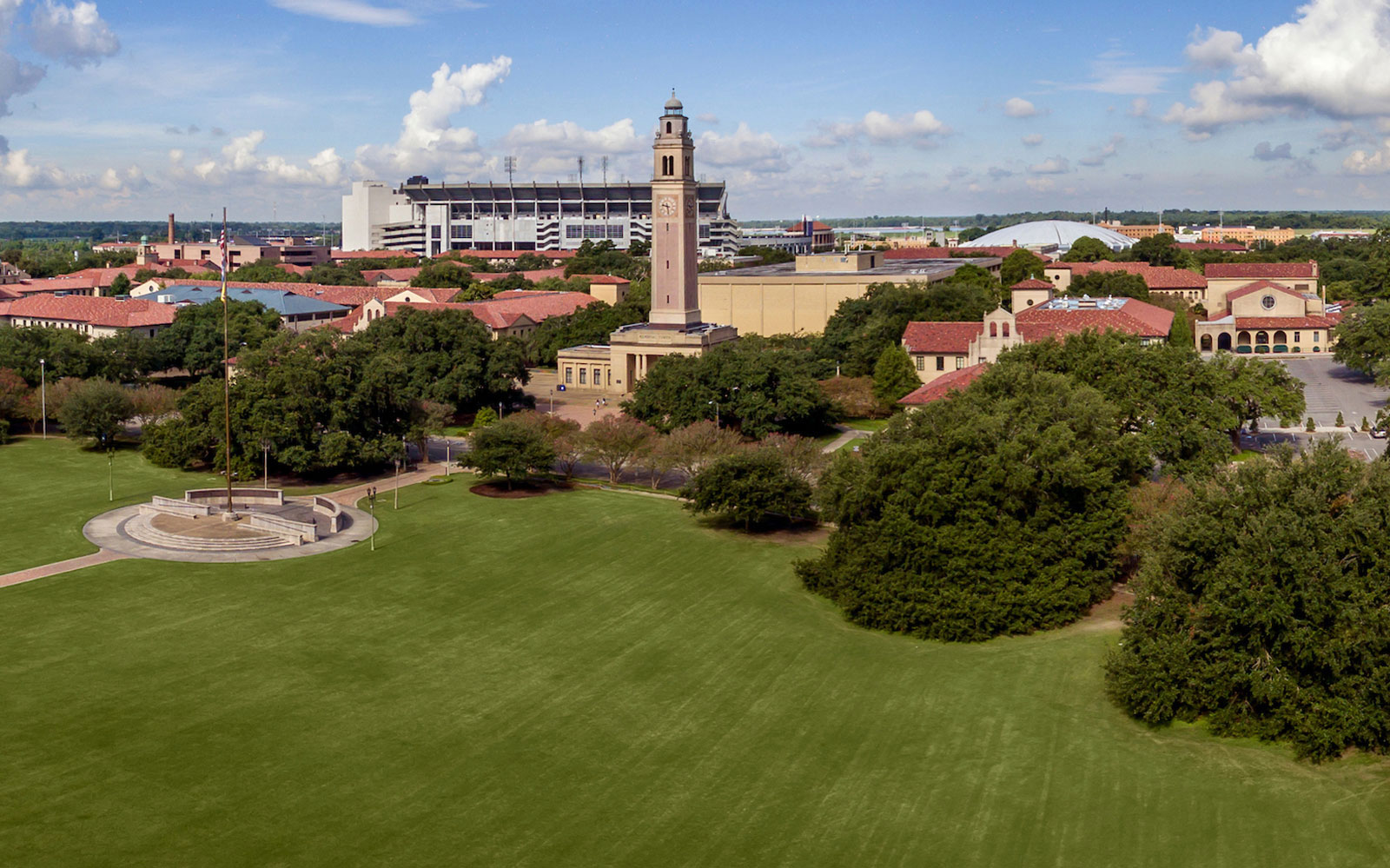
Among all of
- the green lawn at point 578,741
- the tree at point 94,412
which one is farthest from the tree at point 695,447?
the tree at point 94,412

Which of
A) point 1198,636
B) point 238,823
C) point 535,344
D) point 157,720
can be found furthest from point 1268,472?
point 535,344

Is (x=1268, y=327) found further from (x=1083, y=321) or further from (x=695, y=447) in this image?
(x=695, y=447)

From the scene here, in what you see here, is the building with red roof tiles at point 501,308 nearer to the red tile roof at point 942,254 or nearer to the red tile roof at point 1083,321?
the red tile roof at point 1083,321

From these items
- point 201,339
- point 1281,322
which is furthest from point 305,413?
point 1281,322

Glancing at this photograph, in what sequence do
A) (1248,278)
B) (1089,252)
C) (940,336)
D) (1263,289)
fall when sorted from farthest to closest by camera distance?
1. (1089,252)
2. (1248,278)
3. (1263,289)
4. (940,336)

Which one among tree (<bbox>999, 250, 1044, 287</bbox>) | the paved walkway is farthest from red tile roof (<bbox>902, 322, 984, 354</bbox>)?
the paved walkway

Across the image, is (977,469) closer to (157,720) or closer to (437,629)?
(437,629)
